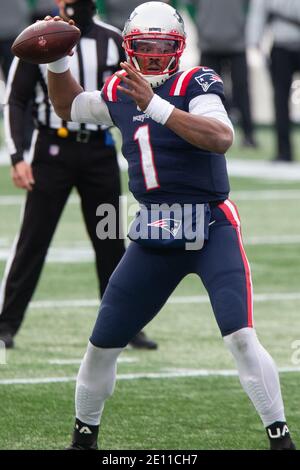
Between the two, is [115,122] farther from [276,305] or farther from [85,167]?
[276,305]

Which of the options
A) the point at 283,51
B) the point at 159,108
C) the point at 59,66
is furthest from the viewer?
the point at 283,51

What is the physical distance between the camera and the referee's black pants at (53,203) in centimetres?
765

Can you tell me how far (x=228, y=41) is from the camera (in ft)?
54.4

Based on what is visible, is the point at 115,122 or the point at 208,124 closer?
the point at 208,124

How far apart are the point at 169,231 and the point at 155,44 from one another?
0.73 meters

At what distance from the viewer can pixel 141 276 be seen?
18.6 feet

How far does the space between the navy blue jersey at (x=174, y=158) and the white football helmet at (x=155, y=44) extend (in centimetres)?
5

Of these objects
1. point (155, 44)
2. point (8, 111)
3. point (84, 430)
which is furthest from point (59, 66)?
point (8, 111)

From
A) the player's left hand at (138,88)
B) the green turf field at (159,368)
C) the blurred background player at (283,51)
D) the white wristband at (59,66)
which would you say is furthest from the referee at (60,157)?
the blurred background player at (283,51)

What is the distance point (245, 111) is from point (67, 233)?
5.79m

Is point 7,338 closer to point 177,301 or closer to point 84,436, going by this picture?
point 177,301

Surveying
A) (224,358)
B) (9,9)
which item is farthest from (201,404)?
(9,9)

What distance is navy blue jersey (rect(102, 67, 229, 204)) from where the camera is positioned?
5602mm

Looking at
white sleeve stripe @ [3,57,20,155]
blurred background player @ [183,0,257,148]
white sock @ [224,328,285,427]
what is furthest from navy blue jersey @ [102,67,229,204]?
blurred background player @ [183,0,257,148]
